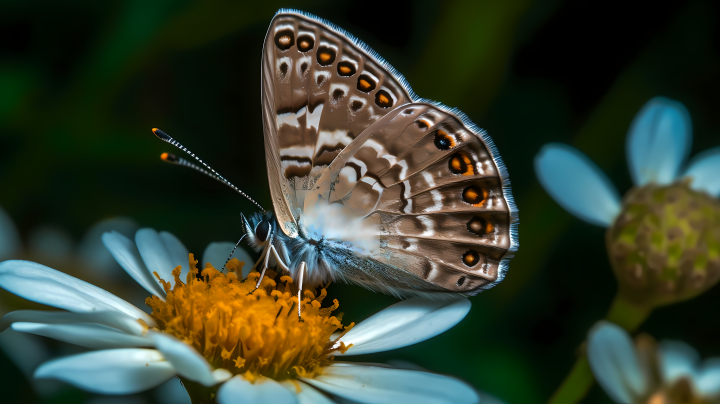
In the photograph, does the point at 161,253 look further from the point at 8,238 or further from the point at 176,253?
the point at 8,238

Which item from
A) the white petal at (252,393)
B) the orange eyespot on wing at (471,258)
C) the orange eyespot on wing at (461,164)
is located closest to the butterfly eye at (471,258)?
the orange eyespot on wing at (471,258)

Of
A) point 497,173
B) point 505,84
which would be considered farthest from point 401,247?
point 505,84

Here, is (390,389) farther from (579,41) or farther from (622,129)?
(579,41)

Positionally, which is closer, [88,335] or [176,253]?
[88,335]

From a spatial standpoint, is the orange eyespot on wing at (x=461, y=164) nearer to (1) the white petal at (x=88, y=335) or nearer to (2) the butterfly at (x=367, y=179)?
(2) the butterfly at (x=367, y=179)

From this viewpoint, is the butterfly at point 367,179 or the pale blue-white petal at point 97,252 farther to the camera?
the pale blue-white petal at point 97,252

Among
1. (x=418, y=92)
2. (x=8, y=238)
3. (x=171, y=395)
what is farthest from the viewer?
(x=418, y=92)

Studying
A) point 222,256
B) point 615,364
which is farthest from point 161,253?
point 615,364
